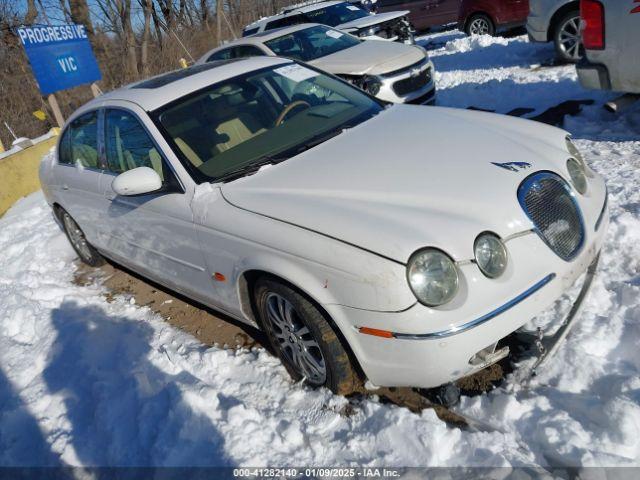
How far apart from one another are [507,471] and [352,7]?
1097cm

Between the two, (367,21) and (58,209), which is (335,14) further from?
(58,209)

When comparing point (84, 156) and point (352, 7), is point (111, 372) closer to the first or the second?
point (84, 156)

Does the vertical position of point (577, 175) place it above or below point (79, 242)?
above

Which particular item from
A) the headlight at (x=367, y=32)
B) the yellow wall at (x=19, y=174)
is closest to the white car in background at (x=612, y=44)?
the headlight at (x=367, y=32)

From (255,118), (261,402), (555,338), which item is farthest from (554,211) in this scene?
(255,118)

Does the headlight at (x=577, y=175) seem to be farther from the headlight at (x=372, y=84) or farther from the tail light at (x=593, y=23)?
the headlight at (x=372, y=84)

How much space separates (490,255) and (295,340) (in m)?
1.13

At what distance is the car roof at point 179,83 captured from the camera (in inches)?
142

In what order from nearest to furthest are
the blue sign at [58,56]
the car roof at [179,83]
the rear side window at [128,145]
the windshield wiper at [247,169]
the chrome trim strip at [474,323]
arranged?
the chrome trim strip at [474,323] < the windshield wiper at [247,169] < the rear side window at [128,145] < the car roof at [179,83] < the blue sign at [58,56]

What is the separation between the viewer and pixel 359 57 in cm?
744

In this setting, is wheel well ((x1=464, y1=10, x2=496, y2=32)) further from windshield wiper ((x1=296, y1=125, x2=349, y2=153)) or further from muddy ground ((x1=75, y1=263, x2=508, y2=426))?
muddy ground ((x1=75, y1=263, x2=508, y2=426))

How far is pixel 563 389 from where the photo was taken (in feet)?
8.44

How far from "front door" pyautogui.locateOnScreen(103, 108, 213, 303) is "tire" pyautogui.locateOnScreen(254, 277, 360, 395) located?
1.71 feet

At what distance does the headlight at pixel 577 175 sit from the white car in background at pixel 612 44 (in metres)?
2.46
